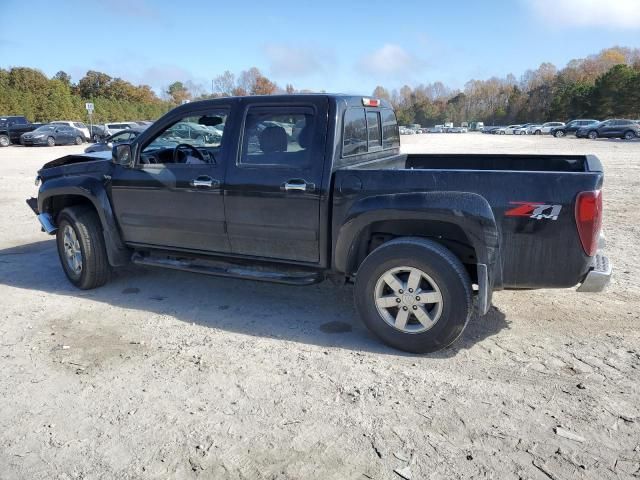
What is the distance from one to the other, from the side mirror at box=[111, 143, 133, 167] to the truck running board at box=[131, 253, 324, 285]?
0.93m

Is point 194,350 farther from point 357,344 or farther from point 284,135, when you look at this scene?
point 284,135

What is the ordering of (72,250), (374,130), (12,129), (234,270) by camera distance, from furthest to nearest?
(12,129)
(72,250)
(374,130)
(234,270)

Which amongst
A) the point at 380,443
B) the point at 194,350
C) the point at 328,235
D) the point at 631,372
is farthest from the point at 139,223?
the point at 631,372

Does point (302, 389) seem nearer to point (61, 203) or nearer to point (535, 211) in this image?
point (535, 211)

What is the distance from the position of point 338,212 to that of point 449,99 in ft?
494

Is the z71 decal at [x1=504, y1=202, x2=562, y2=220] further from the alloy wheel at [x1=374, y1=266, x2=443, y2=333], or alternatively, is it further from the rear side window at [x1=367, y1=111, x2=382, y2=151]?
the rear side window at [x1=367, y1=111, x2=382, y2=151]

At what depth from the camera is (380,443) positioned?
2787 millimetres

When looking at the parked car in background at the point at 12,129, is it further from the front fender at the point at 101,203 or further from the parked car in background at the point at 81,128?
the front fender at the point at 101,203

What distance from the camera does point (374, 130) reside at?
188 inches

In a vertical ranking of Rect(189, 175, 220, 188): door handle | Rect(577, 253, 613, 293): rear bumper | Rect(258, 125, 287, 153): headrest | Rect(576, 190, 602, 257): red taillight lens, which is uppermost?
Rect(258, 125, 287, 153): headrest

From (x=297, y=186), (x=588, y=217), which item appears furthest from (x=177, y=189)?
(x=588, y=217)

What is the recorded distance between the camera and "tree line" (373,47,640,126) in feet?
204

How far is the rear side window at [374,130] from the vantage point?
4.67 metres

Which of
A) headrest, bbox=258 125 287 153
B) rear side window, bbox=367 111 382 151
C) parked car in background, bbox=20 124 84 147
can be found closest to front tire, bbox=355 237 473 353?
headrest, bbox=258 125 287 153
